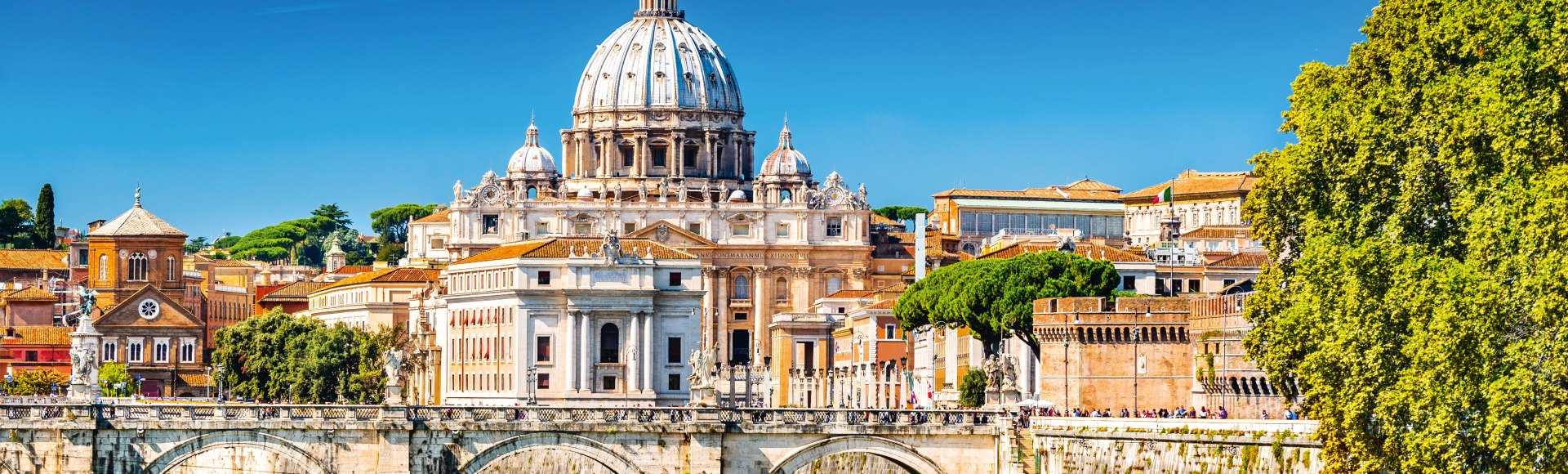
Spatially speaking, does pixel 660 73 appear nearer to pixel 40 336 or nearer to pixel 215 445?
pixel 40 336

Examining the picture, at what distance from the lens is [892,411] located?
7069 cm

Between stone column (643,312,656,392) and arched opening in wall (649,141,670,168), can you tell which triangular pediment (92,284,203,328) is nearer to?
stone column (643,312,656,392)

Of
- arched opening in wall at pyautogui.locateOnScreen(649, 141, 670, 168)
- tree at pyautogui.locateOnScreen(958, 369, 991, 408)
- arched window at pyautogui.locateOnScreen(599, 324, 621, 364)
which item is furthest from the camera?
arched opening in wall at pyautogui.locateOnScreen(649, 141, 670, 168)

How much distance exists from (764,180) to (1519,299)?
133 m

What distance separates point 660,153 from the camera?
190 m

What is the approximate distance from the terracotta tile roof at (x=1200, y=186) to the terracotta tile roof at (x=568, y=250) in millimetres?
51536

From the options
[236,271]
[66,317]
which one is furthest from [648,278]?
[236,271]

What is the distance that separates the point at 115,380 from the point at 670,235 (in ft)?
127

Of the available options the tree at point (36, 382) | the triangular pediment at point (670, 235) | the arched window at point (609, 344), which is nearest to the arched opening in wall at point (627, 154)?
the triangular pediment at point (670, 235)

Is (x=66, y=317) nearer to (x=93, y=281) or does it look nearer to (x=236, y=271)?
(x=93, y=281)

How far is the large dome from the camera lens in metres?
189

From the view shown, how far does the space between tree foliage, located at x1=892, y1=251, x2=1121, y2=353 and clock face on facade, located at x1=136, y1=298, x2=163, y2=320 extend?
165ft

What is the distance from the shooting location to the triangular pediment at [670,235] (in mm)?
168750

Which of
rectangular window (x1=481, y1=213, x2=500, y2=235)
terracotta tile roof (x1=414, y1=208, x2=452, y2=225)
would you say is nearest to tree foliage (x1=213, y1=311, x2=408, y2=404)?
rectangular window (x1=481, y1=213, x2=500, y2=235)
